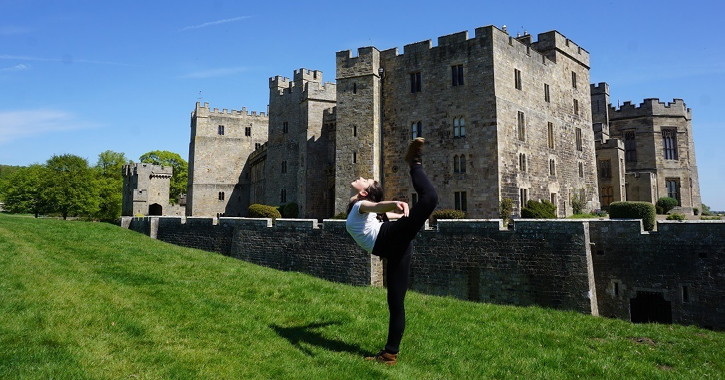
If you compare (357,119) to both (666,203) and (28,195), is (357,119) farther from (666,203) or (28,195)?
(28,195)

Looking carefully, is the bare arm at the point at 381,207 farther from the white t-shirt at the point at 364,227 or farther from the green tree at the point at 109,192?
the green tree at the point at 109,192

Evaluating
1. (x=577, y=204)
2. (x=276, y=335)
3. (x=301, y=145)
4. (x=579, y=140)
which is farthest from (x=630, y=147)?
(x=276, y=335)

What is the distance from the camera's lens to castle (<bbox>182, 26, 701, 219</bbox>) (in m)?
24.7

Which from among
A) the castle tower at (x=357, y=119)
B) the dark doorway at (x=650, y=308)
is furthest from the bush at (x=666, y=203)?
the dark doorway at (x=650, y=308)

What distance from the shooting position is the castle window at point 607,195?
3566 cm

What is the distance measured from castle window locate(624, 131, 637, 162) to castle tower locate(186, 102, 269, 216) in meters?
41.5

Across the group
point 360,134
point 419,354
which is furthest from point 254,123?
point 419,354

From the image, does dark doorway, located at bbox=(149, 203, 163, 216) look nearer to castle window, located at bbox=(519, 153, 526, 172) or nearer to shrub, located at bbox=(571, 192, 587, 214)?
castle window, located at bbox=(519, 153, 526, 172)

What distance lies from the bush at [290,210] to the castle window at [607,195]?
25727 millimetres

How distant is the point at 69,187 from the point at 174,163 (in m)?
30.0

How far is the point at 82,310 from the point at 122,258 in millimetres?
5979

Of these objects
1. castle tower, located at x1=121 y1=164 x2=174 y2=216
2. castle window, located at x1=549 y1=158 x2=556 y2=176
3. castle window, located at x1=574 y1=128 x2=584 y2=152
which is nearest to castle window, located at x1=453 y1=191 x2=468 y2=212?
castle window, located at x1=549 y1=158 x2=556 y2=176

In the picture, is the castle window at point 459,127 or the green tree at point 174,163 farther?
the green tree at point 174,163

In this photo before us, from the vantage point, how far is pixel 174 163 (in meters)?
75.2
